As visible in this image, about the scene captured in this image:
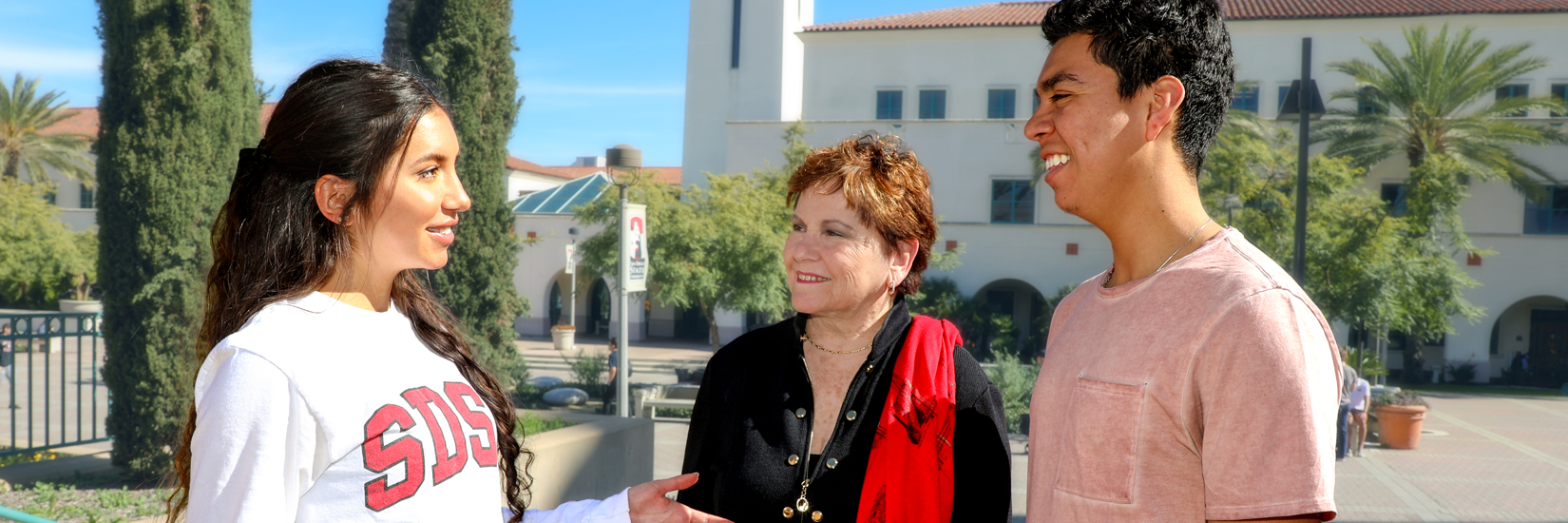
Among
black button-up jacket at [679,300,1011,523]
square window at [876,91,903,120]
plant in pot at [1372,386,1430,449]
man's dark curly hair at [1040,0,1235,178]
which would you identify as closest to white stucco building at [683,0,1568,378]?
square window at [876,91,903,120]

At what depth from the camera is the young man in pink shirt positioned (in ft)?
4.70

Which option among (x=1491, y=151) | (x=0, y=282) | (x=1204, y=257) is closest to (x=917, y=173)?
(x=1204, y=257)

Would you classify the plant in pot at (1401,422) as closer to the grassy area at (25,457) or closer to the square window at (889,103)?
the grassy area at (25,457)

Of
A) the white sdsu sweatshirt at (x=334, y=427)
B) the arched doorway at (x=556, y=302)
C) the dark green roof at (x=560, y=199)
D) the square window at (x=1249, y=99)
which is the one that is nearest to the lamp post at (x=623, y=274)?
the white sdsu sweatshirt at (x=334, y=427)

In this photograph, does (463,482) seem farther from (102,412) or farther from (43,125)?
(43,125)

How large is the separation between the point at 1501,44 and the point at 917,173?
3648 cm

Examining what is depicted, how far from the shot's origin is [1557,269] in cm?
2900

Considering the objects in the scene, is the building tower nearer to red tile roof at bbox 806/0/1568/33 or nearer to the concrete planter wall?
red tile roof at bbox 806/0/1568/33

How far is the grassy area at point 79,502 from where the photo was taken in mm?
6859

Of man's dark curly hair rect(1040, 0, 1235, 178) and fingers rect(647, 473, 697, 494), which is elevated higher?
man's dark curly hair rect(1040, 0, 1235, 178)

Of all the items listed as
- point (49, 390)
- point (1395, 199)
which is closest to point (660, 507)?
point (49, 390)

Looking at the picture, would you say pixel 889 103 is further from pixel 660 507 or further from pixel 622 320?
pixel 660 507

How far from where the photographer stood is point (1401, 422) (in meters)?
15.8

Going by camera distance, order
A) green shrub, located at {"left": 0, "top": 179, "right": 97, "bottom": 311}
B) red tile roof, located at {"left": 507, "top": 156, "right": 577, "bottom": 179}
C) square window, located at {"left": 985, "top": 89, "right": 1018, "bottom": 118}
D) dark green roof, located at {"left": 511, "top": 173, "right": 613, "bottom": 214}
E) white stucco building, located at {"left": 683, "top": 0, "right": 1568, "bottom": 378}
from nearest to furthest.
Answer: white stucco building, located at {"left": 683, "top": 0, "right": 1568, "bottom": 378} < green shrub, located at {"left": 0, "top": 179, "right": 97, "bottom": 311} < square window, located at {"left": 985, "top": 89, "right": 1018, "bottom": 118} < dark green roof, located at {"left": 511, "top": 173, "right": 613, "bottom": 214} < red tile roof, located at {"left": 507, "top": 156, "right": 577, "bottom": 179}
